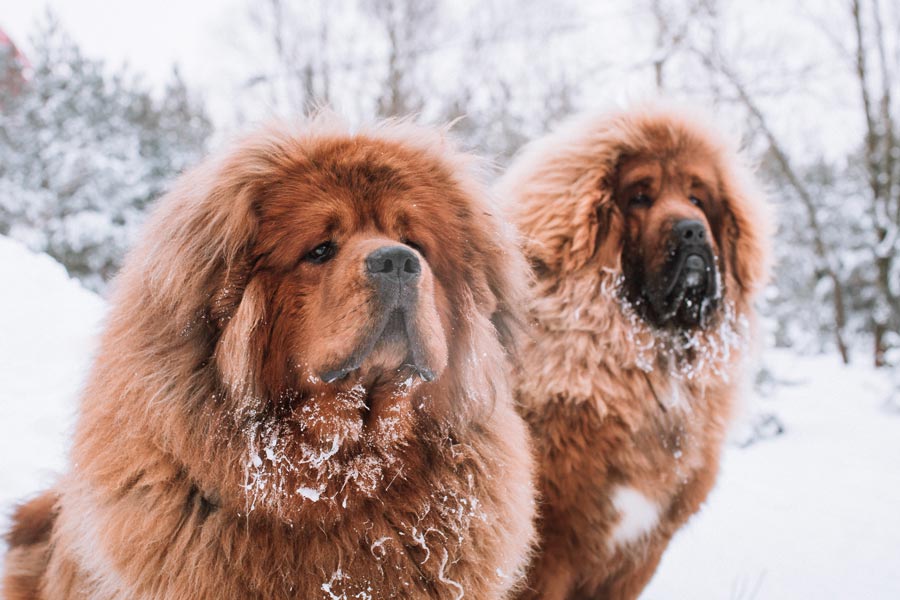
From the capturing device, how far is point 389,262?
5.55 ft

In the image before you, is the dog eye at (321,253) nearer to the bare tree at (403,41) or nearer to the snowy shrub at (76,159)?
the snowy shrub at (76,159)

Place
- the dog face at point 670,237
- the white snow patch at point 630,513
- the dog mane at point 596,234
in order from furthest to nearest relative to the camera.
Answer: the dog mane at point 596,234
the dog face at point 670,237
the white snow patch at point 630,513

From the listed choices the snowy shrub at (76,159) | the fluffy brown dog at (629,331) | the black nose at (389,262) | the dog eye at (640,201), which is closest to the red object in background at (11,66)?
the snowy shrub at (76,159)

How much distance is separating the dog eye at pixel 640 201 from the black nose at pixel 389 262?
1.85 metres

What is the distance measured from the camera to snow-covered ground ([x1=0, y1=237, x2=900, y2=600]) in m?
3.56

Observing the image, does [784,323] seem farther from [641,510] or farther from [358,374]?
[358,374]

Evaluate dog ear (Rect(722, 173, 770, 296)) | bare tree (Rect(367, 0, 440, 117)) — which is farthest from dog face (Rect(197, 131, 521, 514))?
bare tree (Rect(367, 0, 440, 117))

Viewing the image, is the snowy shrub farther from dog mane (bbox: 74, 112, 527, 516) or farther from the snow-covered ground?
dog mane (bbox: 74, 112, 527, 516)

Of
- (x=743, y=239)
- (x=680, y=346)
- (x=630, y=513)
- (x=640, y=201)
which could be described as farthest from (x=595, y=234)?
(x=630, y=513)

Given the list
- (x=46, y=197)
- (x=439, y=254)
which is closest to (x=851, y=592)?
(x=439, y=254)

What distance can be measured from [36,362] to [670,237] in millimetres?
3945

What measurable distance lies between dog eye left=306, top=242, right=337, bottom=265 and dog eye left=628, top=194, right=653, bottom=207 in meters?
1.87

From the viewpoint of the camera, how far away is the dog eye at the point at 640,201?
10.5 ft

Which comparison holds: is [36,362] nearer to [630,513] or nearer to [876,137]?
[630,513]
